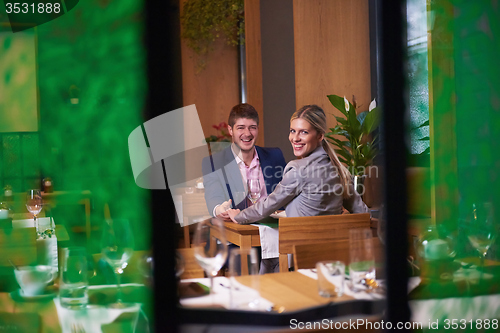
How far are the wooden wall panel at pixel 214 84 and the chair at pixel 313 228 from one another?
372 centimetres

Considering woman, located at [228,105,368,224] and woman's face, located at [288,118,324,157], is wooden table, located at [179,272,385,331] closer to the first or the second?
woman, located at [228,105,368,224]

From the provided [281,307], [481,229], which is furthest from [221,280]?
[481,229]

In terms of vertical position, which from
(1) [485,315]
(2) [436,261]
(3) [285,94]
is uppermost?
(3) [285,94]

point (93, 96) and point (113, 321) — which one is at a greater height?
point (93, 96)

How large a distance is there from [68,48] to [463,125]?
0.88 m

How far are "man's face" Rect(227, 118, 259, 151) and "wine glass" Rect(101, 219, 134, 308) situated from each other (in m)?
2.21

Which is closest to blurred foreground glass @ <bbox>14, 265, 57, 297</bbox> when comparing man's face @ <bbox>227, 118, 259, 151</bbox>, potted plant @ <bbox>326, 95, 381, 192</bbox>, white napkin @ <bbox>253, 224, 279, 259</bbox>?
white napkin @ <bbox>253, 224, 279, 259</bbox>

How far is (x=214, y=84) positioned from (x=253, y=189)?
3302mm

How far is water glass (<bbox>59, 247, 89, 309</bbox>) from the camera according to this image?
0.96 metres

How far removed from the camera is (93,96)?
0.89m

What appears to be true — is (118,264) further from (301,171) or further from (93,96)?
(301,171)

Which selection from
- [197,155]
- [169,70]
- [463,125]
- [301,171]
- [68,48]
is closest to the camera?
[169,70]

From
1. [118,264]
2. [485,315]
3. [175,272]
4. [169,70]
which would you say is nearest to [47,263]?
[118,264]

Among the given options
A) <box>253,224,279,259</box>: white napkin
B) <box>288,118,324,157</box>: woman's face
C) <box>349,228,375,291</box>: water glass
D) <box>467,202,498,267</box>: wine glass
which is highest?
<box>288,118,324,157</box>: woman's face
